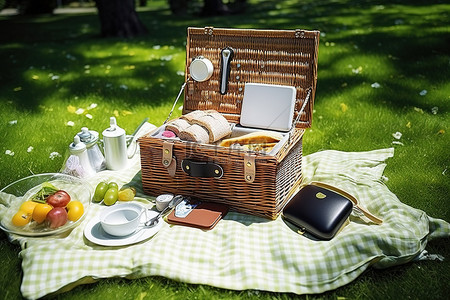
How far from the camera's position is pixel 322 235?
2197 mm

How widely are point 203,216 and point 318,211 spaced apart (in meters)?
0.63

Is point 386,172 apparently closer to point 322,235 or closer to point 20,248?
point 322,235

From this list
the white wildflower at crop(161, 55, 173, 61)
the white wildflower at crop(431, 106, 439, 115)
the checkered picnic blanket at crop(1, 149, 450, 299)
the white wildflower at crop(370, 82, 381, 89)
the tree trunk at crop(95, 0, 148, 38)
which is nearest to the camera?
the checkered picnic blanket at crop(1, 149, 450, 299)

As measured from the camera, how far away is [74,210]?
2.31 m

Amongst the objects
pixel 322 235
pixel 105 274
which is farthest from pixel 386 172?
pixel 105 274

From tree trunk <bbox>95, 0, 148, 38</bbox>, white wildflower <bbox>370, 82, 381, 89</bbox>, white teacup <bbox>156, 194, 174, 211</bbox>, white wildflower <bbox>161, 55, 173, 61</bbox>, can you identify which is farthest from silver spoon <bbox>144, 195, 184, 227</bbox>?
tree trunk <bbox>95, 0, 148, 38</bbox>

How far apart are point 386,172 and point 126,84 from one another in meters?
3.08

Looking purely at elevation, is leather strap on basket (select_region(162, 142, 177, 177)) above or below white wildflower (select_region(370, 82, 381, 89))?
above

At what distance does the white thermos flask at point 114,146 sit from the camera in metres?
2.84

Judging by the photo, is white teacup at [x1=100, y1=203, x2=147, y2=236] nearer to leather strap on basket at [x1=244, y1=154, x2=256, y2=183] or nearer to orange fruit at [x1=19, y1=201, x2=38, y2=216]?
orange fruit at [x1=19, y1=201, x2=38, y2=216]

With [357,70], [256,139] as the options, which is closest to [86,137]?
[256,139]

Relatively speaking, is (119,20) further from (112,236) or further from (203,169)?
(112,236)

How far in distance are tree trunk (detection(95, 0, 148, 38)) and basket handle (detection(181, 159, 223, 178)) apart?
5.41 meters

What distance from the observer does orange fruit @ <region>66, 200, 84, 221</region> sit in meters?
2.31
